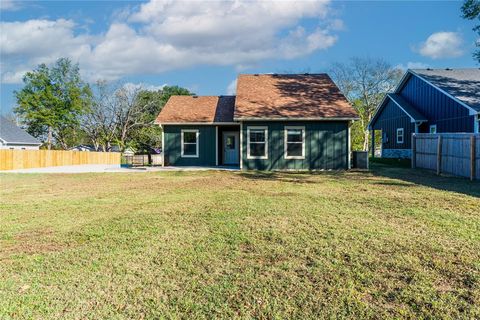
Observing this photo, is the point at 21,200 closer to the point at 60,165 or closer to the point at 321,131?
the point at 321,131

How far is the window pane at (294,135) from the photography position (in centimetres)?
1653

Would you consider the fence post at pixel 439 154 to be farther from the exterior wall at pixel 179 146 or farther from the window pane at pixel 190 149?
the window pane at pixel 190 149

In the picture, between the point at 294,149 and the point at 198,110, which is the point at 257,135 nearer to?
the point at 294,149

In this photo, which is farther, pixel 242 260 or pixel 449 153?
pixel 449 153

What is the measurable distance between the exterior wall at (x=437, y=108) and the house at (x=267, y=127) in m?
5.88

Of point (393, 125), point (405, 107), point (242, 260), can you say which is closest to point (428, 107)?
point (405, 107)

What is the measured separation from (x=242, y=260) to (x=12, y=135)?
123ft

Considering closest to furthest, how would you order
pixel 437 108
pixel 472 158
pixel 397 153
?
pixel 472 158 < pixel 437 108 < pixel 397 153

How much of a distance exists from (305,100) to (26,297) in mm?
16099

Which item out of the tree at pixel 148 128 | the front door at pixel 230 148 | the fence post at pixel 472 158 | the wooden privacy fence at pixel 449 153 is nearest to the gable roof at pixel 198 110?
the front door at pixel 230 148

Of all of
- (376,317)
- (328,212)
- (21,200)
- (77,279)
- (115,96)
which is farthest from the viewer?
(115,96)

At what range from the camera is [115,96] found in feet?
123

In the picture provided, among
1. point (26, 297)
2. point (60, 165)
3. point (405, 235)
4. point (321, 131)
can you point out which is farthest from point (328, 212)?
point (60, 165)

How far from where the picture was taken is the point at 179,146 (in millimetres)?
18750
